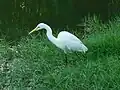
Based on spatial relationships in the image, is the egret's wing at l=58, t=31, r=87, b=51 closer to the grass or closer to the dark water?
the grass

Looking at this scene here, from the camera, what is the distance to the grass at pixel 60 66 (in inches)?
160

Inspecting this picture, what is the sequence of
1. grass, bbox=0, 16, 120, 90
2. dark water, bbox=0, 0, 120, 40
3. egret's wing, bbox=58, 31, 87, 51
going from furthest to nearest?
dark water, bbox=0, 0, 120, 40 < egret's wing, bbox=58, 31, 87, 51 < grass, bbox=0, 16, 120, 90

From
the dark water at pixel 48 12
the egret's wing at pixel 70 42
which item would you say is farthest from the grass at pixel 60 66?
the dark water at pixel 48 12

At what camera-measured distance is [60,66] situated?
4828 millimetres

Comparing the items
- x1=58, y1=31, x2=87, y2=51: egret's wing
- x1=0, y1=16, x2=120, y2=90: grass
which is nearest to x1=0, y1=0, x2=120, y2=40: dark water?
x1=0, y1=16, x2=120, y2=90: grass

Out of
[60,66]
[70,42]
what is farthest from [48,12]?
[60,66]

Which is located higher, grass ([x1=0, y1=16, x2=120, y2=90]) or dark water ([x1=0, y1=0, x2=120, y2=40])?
dark water ([x1=0, y1=0, x2=120, y2=40])

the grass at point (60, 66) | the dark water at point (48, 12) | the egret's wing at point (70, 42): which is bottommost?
the grass at point (60, 66)

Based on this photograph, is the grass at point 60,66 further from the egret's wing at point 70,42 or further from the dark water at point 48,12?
the dark water at point 48,12

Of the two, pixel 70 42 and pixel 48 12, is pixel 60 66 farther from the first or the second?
pixel 48 12

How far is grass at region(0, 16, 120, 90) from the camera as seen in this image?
13.3 feet

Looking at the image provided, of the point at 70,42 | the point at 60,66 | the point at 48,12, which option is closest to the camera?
the point at 60,66

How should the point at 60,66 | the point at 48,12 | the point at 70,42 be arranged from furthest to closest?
the point at 48,12 → the point at 70,42 → the point at 60,66

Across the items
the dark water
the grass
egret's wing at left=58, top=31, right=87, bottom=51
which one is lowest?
the grass
